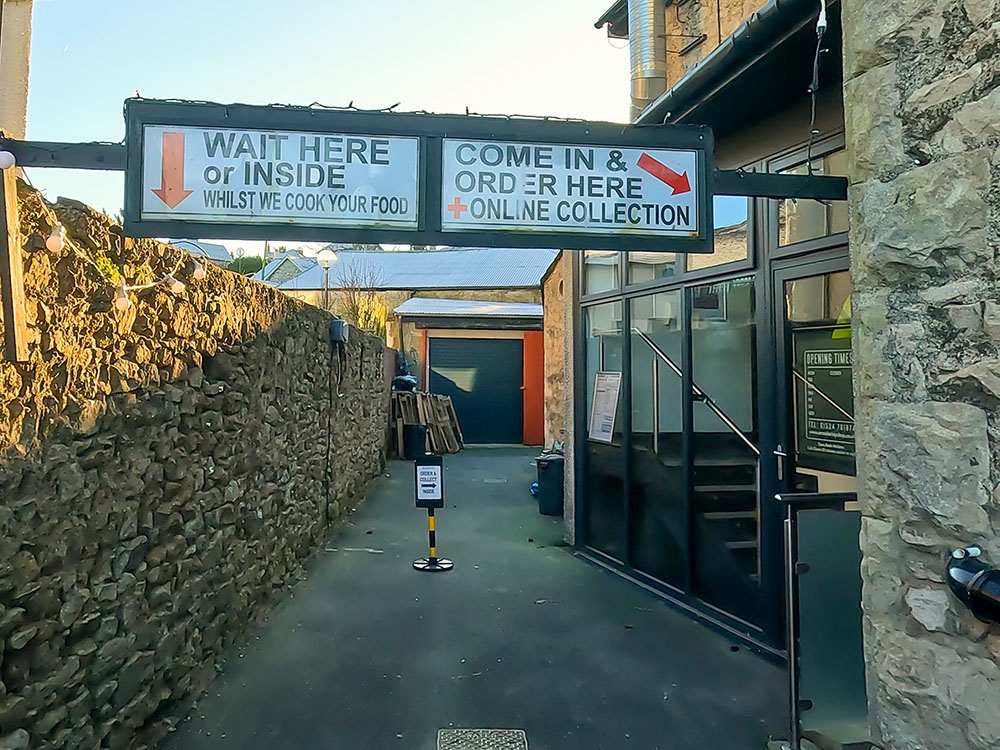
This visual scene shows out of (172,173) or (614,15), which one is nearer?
(172,173)

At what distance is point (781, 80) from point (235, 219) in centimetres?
290

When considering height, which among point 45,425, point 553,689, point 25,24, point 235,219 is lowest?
point 553,689

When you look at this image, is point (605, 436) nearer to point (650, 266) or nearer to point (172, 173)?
point (650, 266)

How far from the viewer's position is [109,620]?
2.77 metres

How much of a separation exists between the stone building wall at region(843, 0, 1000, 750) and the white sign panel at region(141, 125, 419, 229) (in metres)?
1.63

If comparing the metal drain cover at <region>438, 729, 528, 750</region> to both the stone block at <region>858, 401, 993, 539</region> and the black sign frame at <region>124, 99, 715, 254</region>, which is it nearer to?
the stone block at <region>858, 401, 993, 539</region>

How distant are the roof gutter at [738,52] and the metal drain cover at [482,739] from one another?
2928 millimetres

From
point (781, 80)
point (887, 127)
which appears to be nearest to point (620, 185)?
point (887, 127)

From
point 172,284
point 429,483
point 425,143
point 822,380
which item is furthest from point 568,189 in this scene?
point 429,483

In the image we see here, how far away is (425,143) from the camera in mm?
2656

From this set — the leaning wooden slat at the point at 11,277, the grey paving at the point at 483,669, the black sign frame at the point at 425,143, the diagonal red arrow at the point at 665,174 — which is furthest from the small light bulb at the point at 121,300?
the diagonal red arrow at the point at 665,174

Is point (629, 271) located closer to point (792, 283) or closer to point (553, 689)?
point (792, 283)

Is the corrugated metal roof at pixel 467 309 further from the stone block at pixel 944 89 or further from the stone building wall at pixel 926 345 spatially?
the stone block at pixel 944 89

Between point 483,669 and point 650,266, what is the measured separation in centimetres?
342
